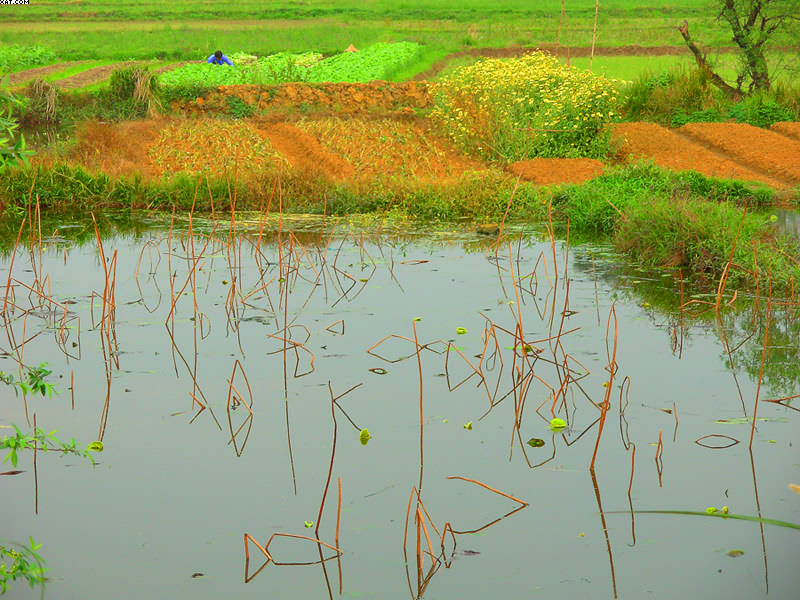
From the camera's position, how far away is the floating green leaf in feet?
14.1

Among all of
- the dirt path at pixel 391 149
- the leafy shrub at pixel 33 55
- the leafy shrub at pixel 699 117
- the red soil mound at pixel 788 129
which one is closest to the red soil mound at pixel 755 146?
the dirt path at pixel 391 149

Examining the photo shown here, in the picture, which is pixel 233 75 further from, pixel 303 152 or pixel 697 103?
pixel 697 103

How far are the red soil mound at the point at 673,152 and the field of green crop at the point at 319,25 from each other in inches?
645

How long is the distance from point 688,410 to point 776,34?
17300 millimetres

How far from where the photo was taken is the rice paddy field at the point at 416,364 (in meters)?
3.36

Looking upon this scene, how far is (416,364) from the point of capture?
17.8ft

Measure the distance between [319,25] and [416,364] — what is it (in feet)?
133

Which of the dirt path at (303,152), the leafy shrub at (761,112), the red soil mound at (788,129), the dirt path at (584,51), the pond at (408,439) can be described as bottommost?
the pond at (408,439)

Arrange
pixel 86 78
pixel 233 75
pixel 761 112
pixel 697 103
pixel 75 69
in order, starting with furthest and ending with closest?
pixel 75 69
pixel 86 78
pixel 233 75
pixel 697 103
pixel 761 112

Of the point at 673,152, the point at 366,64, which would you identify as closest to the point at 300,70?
the point at 366,64

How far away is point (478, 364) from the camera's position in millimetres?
5457

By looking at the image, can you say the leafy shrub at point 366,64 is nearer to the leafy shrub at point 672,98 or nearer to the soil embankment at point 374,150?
the soil embankment at point 374,150

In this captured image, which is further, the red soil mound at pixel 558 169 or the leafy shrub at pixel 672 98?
the leafy shrub at pixel 672 98

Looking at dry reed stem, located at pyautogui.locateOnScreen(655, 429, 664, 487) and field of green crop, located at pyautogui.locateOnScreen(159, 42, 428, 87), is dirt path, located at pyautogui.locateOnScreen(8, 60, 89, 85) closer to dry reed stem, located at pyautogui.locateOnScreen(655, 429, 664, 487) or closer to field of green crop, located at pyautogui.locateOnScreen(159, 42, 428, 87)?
field of green crop, located at pyautogui.locateOnScreen(159, 42, 428, 87)
